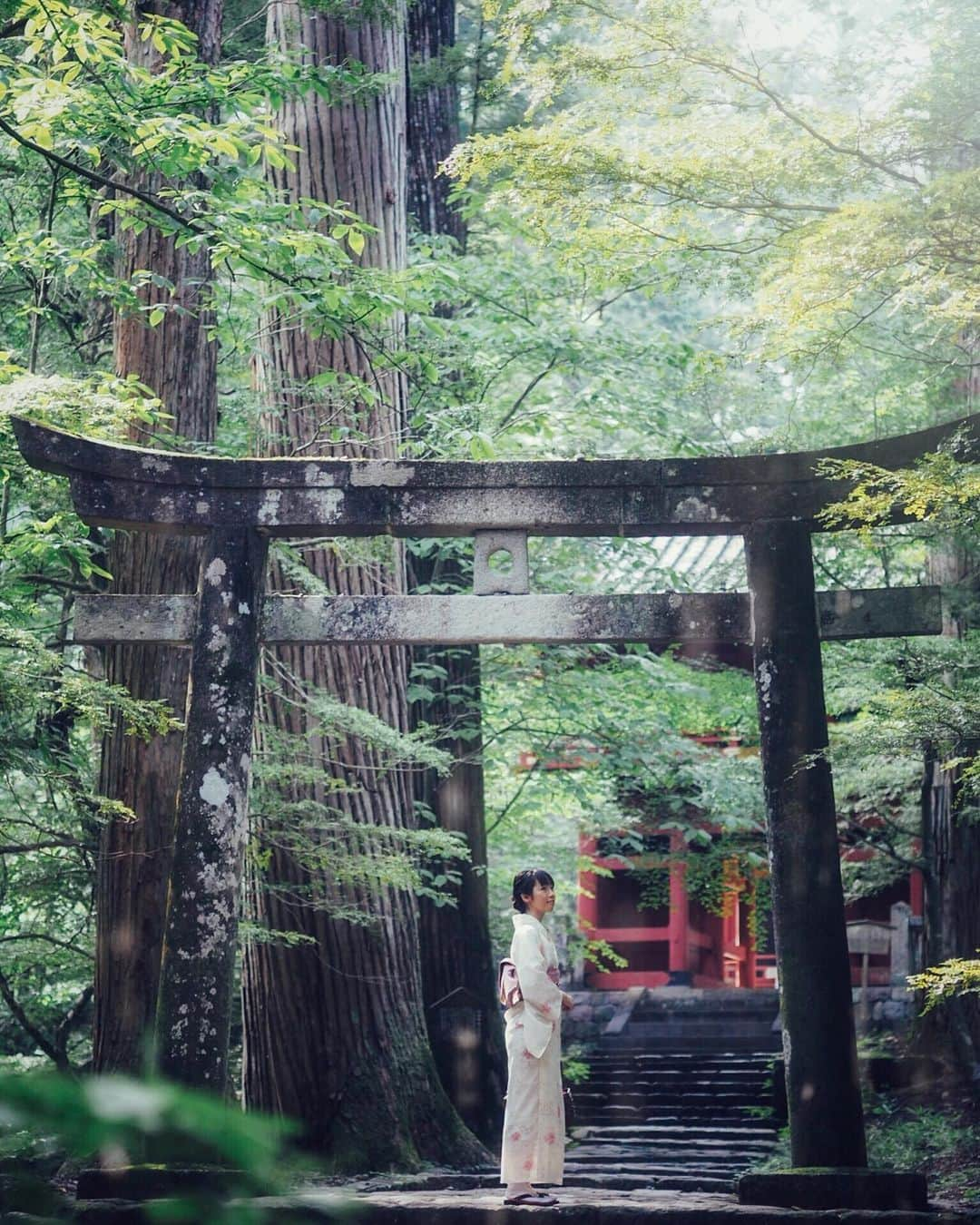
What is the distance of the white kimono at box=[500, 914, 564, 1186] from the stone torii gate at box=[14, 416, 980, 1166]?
4.32ft

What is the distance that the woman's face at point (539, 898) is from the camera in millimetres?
6980

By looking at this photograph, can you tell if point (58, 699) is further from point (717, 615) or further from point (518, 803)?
point (518, 803)

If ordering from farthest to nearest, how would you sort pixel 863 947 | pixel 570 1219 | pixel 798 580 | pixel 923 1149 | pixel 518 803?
pixel 863 947 → pixel 518 803 → pixel 923 1149 → pixel 798 580 → pixel 570 1219

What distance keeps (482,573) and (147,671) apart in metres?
2.36

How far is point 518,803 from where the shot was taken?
16172 millimetres

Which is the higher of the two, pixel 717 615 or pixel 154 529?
pixel 154 529

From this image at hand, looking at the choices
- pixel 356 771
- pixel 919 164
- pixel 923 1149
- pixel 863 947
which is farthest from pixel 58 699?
pixel 863 947

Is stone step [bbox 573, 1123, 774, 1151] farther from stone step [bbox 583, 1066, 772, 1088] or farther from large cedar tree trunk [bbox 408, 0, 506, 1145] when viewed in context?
large cedar tree trunk [bbox 408, 0, 506, 1145]

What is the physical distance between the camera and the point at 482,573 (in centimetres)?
777

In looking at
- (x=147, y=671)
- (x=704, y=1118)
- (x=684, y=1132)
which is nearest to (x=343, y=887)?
(x=147, y=671)

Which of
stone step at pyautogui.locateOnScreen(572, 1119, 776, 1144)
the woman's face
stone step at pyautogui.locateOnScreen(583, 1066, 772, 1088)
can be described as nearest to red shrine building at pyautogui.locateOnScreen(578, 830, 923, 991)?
stone step at pyautogui.locateOnScreen(583, 1066, 772, 1088)

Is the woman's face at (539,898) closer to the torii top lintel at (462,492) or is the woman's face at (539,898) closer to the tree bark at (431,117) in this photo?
the torii top lintel at (462,492)

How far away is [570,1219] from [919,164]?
5853 mm

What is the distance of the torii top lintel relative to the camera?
7758 millimetres
